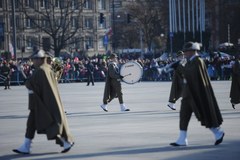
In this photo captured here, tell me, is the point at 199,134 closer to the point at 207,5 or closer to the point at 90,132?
the point at 90,132

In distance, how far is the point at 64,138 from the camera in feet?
40.6

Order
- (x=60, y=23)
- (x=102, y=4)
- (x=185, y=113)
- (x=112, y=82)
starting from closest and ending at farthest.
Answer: (x=185, y=113), (x=112, y=82), (x=60, y=23), (x=102, y=4)

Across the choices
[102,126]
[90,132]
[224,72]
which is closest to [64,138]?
[90,132]

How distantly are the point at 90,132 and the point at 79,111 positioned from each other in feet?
20.9

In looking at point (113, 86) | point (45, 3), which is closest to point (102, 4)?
point (45, 3)

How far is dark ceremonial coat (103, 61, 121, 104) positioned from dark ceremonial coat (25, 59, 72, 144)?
928cm

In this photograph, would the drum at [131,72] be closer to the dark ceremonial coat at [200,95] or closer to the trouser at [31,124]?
the dark ceremonial coat at [200,95]

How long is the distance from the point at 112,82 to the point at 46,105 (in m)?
9.75

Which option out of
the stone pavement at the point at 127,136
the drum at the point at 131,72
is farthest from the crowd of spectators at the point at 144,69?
the stone pavement at the point at 127,136

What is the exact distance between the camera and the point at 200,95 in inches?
508

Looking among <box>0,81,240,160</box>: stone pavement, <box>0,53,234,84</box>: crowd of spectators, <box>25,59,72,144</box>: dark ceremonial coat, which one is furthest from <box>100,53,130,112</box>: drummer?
<box>0,53,234,84</box>: crowd of spectators

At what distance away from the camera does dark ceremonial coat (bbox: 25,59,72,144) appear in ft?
39.8

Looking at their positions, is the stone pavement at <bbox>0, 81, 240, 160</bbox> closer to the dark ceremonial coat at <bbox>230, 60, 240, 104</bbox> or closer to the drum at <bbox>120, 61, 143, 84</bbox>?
the dark ceremonial coat at <bbox>230, 60, 240, 104</bbox>

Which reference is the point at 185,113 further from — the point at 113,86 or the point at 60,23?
the point at 60,23
